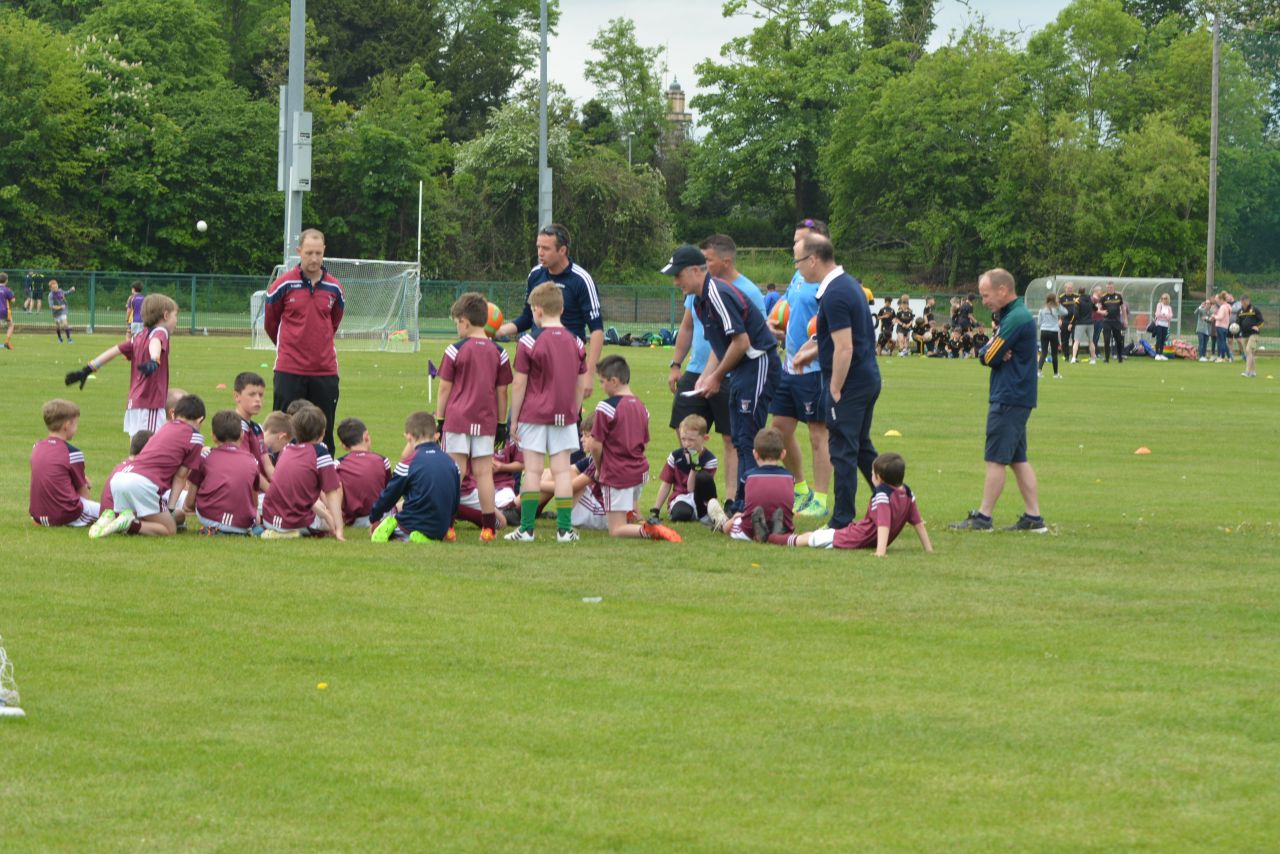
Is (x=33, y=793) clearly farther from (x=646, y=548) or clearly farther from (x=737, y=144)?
(x=737, y=144)

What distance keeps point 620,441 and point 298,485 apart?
2222 mm

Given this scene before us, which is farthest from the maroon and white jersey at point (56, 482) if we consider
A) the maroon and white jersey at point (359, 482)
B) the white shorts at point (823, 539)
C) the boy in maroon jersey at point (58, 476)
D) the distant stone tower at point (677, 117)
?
the distant stone tower at point (677, 117)

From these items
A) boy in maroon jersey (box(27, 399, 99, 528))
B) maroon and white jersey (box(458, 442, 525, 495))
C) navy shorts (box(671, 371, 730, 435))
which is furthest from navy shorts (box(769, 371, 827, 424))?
boy in maroon jersey (box(27, 399, 99, 528))

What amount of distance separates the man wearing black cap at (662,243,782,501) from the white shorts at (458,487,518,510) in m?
1.63

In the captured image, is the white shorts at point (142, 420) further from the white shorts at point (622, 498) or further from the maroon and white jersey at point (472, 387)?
the white shorts at point (622, 498)

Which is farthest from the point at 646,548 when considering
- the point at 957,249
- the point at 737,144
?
the point at 737,144

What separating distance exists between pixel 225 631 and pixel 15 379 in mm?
20829

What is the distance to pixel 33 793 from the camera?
17.7 feet

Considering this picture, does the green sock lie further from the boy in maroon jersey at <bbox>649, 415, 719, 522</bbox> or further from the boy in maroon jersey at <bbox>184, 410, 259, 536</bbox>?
the boy in maroon jersey at <bbox>184, 410, 259, 536</bbox>

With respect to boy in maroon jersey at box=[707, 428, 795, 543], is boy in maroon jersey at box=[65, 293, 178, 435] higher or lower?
higher

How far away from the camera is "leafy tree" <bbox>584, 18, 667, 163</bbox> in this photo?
311 feet

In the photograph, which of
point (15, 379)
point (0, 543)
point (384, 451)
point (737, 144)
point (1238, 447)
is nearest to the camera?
point (0, 543)

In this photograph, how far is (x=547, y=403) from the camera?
11031mm

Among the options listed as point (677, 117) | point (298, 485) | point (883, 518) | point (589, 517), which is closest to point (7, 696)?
point (298, 485)
